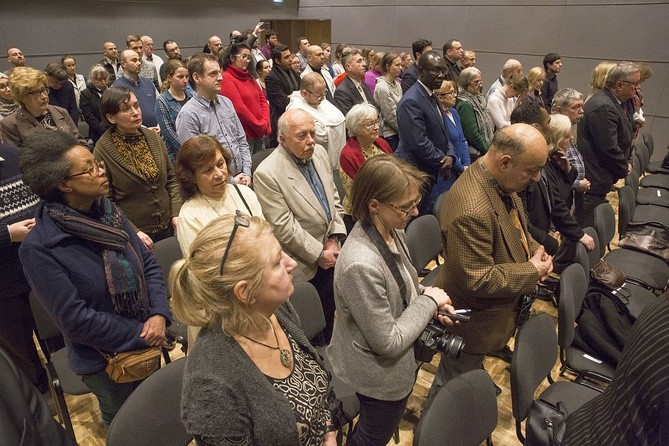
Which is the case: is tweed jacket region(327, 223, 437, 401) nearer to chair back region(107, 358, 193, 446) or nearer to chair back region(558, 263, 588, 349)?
chair back region(107, 358, 193, 446)

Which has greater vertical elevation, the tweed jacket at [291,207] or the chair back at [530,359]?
the tweed jacket at [291,207]

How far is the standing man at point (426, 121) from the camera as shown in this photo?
138 inches

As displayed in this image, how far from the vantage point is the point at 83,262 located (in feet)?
5.38

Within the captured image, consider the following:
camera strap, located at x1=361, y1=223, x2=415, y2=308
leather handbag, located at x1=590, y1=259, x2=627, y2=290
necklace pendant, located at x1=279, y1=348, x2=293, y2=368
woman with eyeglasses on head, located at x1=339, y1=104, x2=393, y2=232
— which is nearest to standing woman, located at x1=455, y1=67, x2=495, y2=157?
woman with eyeglasses on head, located at x1=339, y1=104, x2=393, y2=232

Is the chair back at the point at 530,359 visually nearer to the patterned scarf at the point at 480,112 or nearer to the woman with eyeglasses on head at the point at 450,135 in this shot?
the woman with eyeglasses on head at the point at 450,135

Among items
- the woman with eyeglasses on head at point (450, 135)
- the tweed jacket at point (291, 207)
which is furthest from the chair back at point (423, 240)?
the woman with eyeglasses on head at point (450, 135)

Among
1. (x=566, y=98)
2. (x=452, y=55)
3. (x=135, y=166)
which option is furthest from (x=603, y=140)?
(x=135, y=166)

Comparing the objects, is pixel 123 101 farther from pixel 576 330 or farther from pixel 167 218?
pixel 576 330

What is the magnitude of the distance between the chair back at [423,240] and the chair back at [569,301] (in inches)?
35.0

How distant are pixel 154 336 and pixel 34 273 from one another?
20.9 inches

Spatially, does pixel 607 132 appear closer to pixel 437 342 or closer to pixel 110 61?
pixel 437 342

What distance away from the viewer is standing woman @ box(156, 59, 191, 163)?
11.8 feet

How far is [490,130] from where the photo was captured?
4.53 m

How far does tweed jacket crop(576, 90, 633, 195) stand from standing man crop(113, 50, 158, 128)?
171 inches
